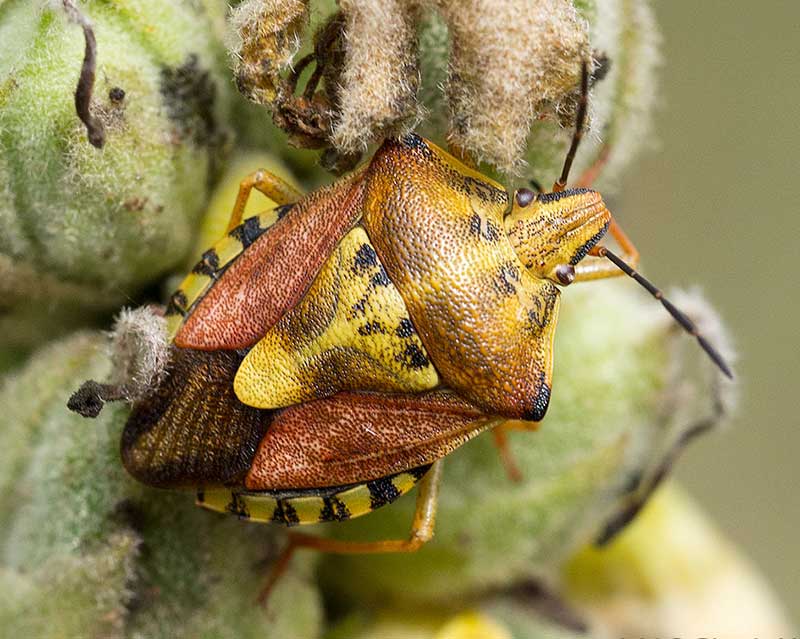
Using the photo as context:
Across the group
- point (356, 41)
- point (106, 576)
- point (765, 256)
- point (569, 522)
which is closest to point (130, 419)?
point (106, 576)

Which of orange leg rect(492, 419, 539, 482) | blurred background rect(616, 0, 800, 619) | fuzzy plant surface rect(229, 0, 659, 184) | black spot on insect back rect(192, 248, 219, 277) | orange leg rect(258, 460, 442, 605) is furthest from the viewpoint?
blurred background rect(616, 0, 800, 619)

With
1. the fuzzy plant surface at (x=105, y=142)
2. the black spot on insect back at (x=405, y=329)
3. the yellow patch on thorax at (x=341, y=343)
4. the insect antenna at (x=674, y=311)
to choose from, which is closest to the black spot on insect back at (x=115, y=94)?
the fuzzy plant surface at (x=105, y=142)

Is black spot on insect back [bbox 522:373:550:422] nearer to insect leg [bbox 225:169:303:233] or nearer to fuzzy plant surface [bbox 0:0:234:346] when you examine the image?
insect leg [bbox 225:169:303:233]

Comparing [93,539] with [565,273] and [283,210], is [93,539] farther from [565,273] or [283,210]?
[565,273]

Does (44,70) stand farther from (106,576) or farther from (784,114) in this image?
(784,114)

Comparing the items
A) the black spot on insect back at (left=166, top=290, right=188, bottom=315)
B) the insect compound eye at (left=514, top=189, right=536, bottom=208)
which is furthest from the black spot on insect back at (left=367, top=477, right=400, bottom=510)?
the insect compound eye at (left=514, top=189, right=536, bottom=208)
